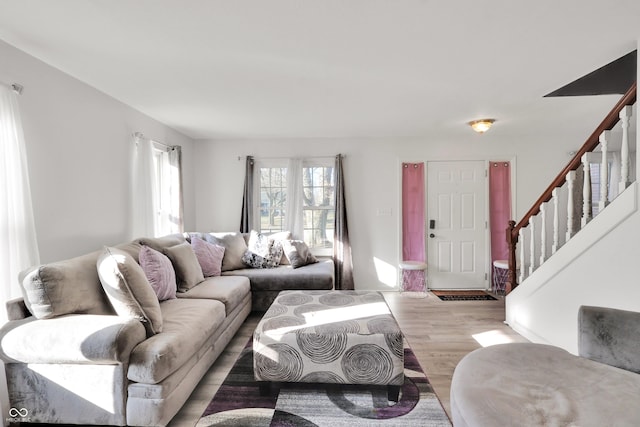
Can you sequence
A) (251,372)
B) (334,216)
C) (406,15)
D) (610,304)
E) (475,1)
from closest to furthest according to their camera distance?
(475,1) < (406,15) < (610,304) < (251,372) < (334,216)

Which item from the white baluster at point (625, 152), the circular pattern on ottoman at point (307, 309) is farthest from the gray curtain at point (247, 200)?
the white baluster at point (625, 152)

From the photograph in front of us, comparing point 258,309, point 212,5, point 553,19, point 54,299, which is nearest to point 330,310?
point 258,309

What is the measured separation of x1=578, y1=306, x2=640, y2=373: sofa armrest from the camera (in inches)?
59.2

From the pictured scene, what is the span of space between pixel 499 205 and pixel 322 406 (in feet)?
13.4

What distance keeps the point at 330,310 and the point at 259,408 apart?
83cm

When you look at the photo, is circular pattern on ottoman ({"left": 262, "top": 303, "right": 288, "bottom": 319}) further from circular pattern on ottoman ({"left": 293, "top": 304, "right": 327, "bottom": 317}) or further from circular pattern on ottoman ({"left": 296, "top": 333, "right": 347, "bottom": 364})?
circular pattern on ottoman ({"left": 296, "top": 333, "right": 347, "bottom": 364})

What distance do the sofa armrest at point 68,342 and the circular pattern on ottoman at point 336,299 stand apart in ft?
4.76

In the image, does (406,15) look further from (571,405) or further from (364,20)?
(571,405)

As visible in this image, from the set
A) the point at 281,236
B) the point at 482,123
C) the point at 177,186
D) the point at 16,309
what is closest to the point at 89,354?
the point at 16,309

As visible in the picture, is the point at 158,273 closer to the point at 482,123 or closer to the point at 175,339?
the point at 175,339

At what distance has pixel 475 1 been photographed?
159 cm

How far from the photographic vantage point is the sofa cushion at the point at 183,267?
9.96ft

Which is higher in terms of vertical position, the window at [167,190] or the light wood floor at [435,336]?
the window at [167,190]

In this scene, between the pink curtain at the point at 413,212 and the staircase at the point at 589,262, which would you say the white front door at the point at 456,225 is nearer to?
the pink curtain at the point at 413,212
